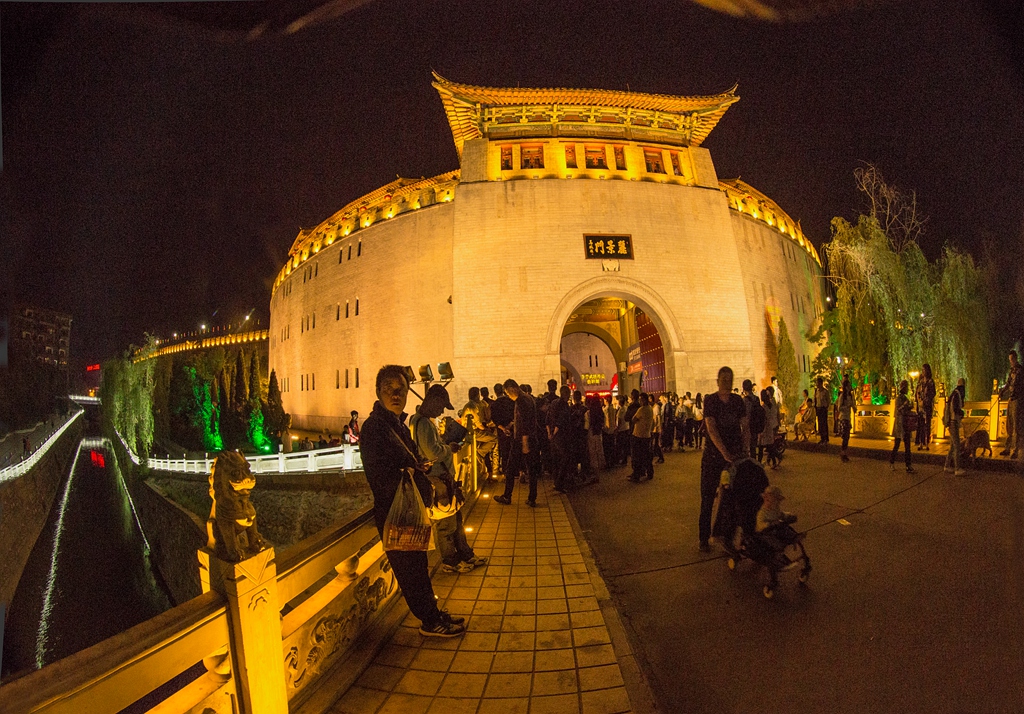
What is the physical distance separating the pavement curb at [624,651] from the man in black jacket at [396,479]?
90cm

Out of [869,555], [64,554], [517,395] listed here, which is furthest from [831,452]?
[64,554]

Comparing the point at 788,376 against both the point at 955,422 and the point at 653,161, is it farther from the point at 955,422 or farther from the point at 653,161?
the point at 955,422

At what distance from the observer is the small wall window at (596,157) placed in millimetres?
17984

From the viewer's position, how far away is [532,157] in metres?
Result: 18.1

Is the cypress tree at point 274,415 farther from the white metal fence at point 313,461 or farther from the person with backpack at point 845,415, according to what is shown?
the person with backpack at point 845,415

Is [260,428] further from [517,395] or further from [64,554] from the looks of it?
[517,395]

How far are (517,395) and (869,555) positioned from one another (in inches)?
150

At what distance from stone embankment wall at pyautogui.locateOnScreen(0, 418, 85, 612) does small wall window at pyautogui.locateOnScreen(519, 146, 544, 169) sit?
17.8m

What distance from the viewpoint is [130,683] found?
4.25ft

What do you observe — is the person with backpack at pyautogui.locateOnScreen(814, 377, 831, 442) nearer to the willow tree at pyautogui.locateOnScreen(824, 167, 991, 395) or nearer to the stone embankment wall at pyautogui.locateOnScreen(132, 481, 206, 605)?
the willow tree at pyautogui.locateOnScreen(824, 167, 991, 395)

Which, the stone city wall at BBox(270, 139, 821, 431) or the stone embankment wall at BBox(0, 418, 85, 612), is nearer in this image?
the stone embankment wall at BBox(0, 418, 85, 612)

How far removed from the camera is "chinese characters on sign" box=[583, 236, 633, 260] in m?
17.0

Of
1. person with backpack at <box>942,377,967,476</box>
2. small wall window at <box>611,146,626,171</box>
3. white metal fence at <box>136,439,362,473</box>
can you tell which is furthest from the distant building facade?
small wall window at <box>611,146,626,171</box>

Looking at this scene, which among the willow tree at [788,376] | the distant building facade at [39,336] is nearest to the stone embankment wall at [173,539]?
the distant building facade at [39,336]
